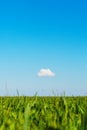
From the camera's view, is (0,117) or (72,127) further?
(0,117)

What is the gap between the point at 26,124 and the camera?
137cm

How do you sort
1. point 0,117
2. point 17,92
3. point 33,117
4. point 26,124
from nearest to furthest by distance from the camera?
point 26,124, point 0,117, point 33,117, point 17,92

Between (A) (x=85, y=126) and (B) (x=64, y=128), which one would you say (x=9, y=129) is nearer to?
(B) (x=64, y=128)

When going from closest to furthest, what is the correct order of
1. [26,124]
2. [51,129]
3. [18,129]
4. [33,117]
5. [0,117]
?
[51,129] < [26,124] < [18,129] < [0,117] < [33,117]

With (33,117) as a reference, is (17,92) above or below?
above

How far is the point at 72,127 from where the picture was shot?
1378 mm

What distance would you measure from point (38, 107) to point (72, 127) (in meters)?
2.91

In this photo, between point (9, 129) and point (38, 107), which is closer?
point (9, 129)

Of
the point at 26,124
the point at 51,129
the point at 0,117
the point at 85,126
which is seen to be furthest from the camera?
the point at 0,117

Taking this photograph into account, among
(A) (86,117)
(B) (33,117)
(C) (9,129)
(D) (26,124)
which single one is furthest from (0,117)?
(A) (86,117)

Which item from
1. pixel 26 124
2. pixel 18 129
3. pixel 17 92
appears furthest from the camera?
pixel 17 92

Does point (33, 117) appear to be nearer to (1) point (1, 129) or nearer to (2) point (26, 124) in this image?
(1) point (1, 129)

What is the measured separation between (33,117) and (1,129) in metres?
1.24

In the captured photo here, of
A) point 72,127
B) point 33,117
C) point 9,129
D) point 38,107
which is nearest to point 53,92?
point 38,107
